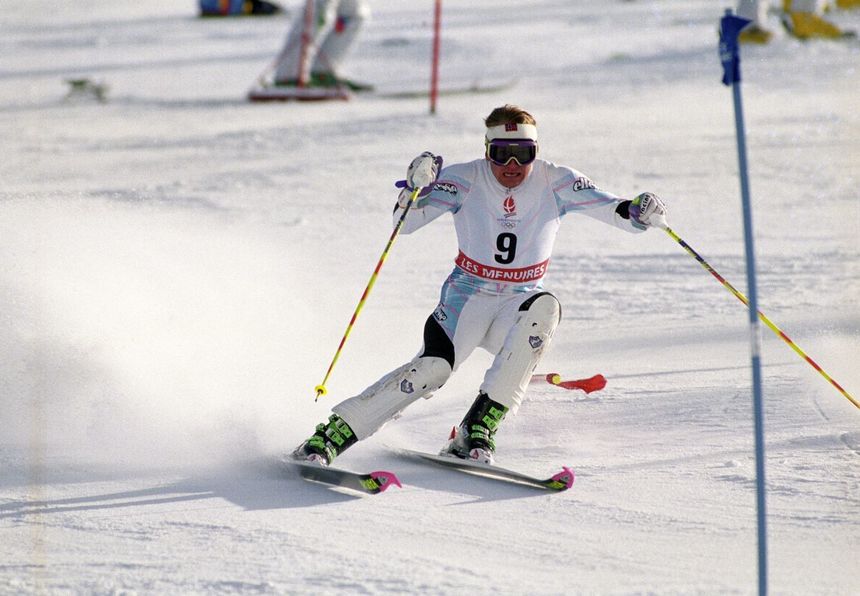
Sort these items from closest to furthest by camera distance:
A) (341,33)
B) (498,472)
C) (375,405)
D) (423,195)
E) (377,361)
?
(498,472)
(375,405)
(423,195)
(377,361)
(341,33)

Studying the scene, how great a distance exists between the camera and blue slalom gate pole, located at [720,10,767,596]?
317cm

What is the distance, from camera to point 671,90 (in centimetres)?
1394

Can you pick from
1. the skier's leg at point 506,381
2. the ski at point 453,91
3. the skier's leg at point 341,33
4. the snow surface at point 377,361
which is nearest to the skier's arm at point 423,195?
the skier's leg at point 506,381

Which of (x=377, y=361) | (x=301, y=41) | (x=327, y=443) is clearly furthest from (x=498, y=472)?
(x=301, y=41)

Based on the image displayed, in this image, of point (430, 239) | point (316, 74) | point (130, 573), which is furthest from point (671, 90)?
point (130, 573)

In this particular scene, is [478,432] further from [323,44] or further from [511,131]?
[323,44]

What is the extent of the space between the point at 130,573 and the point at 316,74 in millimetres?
10913

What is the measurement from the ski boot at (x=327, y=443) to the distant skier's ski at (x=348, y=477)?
0.05 m

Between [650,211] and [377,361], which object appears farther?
[377,361]

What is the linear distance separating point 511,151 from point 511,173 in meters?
0.09

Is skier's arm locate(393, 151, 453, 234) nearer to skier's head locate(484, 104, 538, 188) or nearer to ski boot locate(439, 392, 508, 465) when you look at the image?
skier's head locate(484, 104, 538, 188)

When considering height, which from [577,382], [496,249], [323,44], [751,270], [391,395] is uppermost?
[323,44]

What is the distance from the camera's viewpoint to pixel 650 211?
15.7 ft

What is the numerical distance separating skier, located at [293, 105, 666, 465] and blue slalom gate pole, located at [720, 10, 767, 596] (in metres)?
1.44
